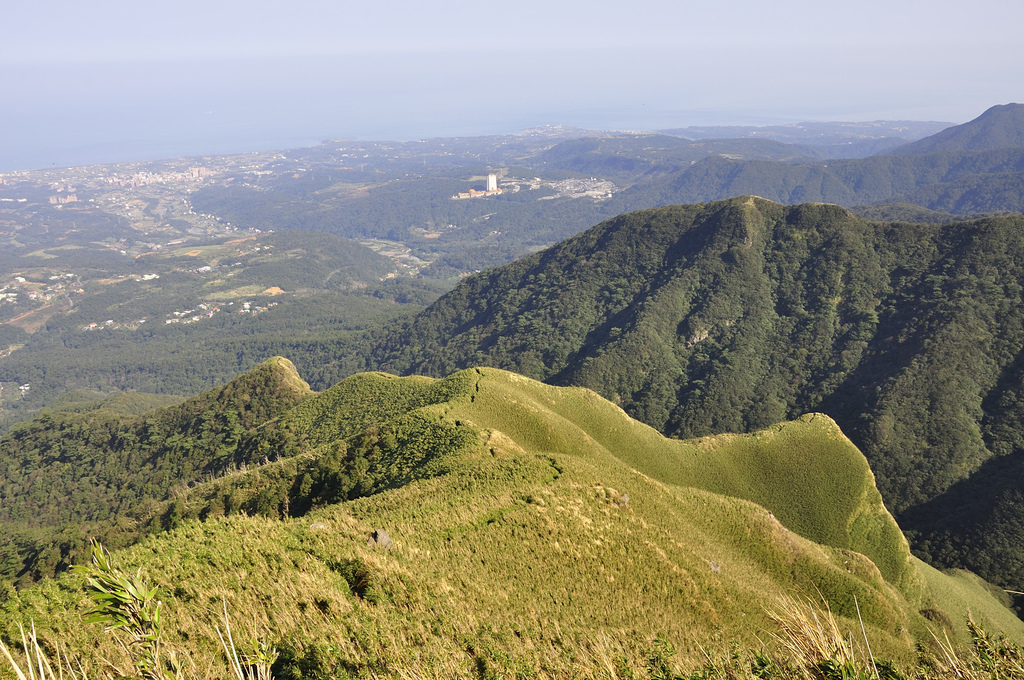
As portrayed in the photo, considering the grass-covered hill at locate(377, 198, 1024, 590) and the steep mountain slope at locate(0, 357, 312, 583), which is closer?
the steep mountain slope at locate(0, 357, 312, 583)

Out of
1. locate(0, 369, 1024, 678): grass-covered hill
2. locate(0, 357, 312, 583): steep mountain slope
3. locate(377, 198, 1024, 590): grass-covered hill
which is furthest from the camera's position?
locate(377, 198, 1024, 590): grass-covered hill

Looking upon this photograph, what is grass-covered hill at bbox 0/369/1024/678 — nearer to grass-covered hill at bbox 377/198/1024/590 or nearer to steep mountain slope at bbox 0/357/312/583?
steep mountain slope at bbox 0/357/312/583

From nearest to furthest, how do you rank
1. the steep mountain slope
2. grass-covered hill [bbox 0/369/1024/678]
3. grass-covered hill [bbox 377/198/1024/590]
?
grass-covered hill [bbox 0/369/1024/678] → the steep mountain slope → grass-covered hill [bbox 377/198/1024/590]

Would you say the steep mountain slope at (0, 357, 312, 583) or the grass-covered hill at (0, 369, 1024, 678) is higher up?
the grass-covered hill at (0, 369, 1024, 678)

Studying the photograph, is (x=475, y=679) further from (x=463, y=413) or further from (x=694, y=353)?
(x=694, y=353)

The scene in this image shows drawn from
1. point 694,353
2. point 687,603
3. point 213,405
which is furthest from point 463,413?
point 694,353

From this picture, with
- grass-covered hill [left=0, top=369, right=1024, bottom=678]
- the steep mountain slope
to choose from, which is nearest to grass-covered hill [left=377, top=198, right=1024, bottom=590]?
grass-covered hill [left=0, top=369, right=1024, bottom=678]

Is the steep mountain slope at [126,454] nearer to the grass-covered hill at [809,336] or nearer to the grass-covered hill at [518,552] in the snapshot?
the grass-covered hill at [518,552]
